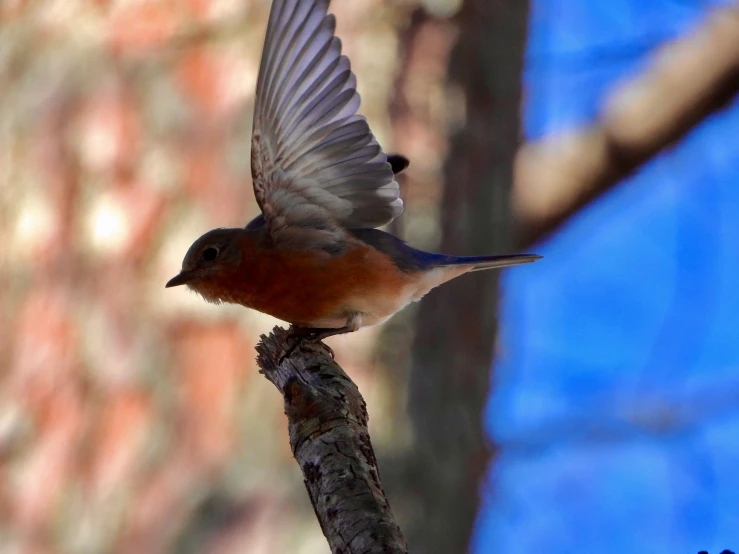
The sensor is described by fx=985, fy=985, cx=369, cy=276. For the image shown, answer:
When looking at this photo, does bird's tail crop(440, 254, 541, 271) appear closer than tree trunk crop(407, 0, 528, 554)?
No

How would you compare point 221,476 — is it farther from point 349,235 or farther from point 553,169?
point 553,169

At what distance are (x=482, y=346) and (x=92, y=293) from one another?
1.43 meters

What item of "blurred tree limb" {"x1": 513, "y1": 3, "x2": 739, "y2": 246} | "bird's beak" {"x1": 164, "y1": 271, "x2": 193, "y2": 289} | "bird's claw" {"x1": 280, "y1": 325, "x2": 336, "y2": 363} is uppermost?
"blurred tree limb" {"x1": 513, "y1": 3, "x2": 739, "y2": 246}

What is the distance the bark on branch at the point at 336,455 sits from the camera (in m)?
1.79

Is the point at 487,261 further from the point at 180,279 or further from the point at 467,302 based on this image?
the point at 180,279

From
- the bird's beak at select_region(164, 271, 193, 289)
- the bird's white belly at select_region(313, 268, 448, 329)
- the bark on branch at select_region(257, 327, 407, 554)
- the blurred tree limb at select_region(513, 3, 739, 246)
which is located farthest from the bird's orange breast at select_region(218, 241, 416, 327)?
the blurred tree limb at select_region(513, 3, 739, 246)

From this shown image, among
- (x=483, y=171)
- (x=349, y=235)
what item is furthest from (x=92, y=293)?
(x=483, y=171)

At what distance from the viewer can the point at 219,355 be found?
3430mm

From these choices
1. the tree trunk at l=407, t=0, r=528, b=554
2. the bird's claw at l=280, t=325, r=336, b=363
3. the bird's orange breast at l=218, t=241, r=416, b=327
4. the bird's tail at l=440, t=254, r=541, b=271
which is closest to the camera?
the bird's claw at l=280, t=325, r=336, b=363

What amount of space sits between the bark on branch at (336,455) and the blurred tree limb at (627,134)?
5.77ft

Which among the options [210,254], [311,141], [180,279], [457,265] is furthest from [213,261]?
[457,265]

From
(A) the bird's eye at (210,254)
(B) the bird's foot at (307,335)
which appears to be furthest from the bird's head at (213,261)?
(B) the bird's foot at (307,335)

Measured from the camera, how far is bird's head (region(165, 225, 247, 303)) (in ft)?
10.7

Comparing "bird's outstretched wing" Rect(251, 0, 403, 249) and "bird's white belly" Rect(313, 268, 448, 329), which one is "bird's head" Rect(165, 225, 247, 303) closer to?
"bird's outstretched wing" Rect(251, 0, 403, 249)
